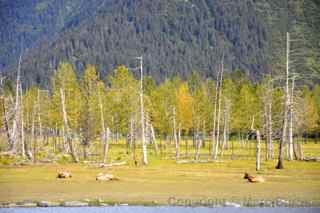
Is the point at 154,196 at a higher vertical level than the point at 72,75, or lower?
lower

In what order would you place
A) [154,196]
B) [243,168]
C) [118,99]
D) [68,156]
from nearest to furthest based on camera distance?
[154,196]
[243,168]
[68,156]
[118,99]

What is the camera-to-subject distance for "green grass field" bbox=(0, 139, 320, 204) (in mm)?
33406

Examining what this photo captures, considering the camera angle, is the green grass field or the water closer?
the water

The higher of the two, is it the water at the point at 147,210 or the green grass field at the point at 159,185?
the green grass field at the point at 159,185

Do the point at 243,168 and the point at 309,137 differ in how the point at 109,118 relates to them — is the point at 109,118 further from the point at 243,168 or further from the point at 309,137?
the point at 309,137

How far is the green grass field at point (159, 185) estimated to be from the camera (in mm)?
33406

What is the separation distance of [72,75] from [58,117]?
22.5ft

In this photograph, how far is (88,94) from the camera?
92062 mm

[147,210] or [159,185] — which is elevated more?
[159,185]

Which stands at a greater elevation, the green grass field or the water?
the green grass field

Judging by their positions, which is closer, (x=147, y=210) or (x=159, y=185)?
(x=147, y=210)

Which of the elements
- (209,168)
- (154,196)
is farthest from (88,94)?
(154,196)

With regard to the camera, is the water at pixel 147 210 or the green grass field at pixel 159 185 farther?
the green grass field at pixel 159 185

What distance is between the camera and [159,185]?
38688 millimetres
